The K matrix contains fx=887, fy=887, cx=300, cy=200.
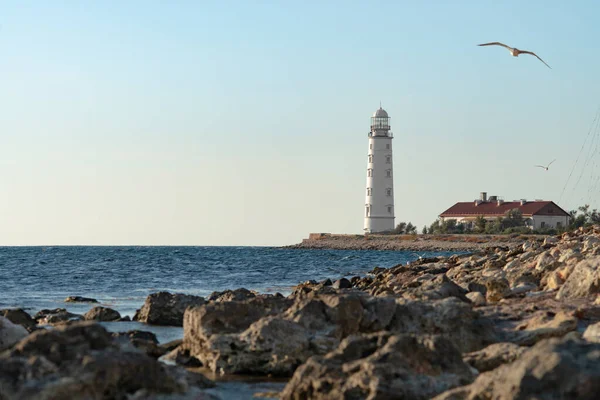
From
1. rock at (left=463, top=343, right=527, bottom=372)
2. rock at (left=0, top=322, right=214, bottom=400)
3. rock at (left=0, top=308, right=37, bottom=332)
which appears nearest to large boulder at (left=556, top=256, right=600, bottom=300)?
rock at (left=463, top=343, right=527, bottom=372)

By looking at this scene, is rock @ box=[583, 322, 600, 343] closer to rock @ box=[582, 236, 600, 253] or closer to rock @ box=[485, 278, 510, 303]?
rock @ box=[485, 278, 510, 303]

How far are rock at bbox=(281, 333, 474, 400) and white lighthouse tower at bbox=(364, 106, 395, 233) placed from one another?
6832cm

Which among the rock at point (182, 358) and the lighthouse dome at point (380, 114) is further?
the lighthouse dome at point (380, 114)

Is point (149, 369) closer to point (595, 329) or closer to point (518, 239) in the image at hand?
point (595, 329)

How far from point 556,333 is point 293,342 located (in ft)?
8.82

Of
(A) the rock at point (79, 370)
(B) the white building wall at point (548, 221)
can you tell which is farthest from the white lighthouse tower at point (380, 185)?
(A) the rock at point (79, 370)

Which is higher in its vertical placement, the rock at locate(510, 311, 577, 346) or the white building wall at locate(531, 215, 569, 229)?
the white building wall at locate(531, 215, 569, 229)

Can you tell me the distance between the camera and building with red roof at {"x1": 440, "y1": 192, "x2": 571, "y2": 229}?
80.1 metres

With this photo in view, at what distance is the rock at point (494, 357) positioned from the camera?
7.71m

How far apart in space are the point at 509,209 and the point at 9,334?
75.2m

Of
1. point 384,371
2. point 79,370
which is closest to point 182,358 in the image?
point 384,371

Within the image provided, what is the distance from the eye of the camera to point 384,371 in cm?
654

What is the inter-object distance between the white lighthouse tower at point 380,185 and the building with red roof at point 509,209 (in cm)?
1009

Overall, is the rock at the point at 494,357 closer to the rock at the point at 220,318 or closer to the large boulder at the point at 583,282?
the rock at the point at 220,318
